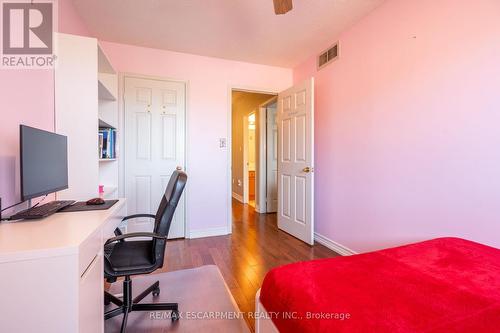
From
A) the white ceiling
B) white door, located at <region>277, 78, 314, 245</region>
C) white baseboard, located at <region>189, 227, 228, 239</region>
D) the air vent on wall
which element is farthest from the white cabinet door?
the air vent on wall

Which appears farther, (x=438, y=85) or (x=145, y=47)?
(x=145, y=47)

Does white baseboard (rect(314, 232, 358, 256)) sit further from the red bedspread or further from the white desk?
the white desk

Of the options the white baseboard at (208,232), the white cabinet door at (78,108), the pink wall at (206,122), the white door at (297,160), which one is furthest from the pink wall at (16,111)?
the white door at (297,160)

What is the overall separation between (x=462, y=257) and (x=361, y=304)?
73cm

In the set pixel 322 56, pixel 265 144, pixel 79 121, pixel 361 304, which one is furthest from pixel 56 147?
pixel 265 144

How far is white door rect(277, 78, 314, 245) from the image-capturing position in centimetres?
286

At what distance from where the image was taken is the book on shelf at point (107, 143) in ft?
7.75

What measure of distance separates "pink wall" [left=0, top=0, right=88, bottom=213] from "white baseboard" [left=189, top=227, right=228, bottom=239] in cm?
199

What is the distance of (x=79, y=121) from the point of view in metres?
1.81

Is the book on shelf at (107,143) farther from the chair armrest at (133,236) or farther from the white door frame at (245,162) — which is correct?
the white door frame at (245,162)

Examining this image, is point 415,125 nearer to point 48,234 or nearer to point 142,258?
point 142,258

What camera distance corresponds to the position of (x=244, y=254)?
2.64 m

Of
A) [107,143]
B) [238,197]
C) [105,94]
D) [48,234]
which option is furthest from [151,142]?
[238,197]

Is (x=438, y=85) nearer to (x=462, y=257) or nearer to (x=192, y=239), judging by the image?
(x=462, y=257)
